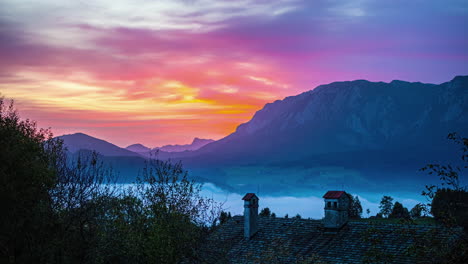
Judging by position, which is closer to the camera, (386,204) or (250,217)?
(250,217)

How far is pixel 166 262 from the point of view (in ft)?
92.2

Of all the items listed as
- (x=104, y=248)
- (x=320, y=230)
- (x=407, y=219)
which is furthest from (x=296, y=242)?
(x=407, y=219)

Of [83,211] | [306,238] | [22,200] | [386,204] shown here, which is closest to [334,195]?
[306,238]

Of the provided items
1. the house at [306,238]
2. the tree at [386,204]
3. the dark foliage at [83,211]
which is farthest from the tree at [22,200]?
the tree at [386,204]

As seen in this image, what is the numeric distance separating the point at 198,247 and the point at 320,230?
11302mm

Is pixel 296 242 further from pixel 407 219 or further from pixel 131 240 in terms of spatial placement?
pixel 407 219

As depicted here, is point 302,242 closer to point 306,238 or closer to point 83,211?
point 306,238

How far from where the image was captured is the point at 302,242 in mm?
35844

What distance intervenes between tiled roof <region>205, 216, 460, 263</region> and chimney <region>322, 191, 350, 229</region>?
52 cm

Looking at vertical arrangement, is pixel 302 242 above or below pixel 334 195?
below

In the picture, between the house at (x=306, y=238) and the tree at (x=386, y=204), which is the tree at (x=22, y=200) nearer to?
the house at (x=306, y=238)

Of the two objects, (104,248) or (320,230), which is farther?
(320,230)

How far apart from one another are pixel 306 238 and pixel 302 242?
0.56 meters

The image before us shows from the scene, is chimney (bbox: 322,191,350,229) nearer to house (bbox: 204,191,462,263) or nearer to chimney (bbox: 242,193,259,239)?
house (bbox: 204,191,462,263)
